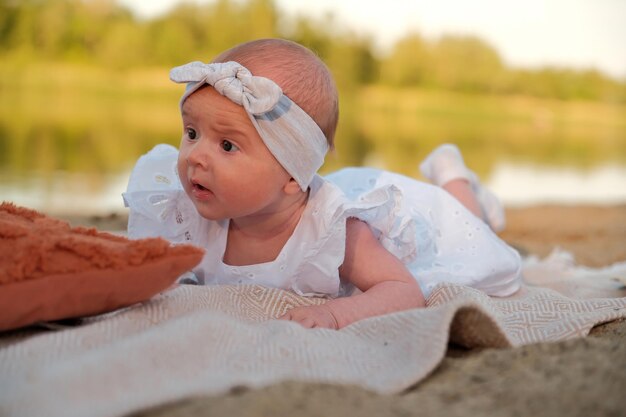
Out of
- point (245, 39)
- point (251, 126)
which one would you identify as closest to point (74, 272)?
point (251, 126)

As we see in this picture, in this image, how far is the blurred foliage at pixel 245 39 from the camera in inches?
1240

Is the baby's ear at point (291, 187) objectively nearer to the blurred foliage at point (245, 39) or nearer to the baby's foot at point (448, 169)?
the baby's foot at point (448, 169)

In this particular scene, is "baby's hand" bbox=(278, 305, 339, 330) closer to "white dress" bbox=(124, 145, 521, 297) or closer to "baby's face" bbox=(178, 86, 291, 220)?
"white dress" bbox=(124, 145, 521, 297)

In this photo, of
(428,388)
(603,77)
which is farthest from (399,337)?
(603,77)

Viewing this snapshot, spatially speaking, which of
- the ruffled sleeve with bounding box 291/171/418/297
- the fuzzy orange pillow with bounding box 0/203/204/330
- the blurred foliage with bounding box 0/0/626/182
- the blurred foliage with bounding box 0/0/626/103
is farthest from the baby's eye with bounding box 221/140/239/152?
the blurred foliage with bounding box 0/0/626/103

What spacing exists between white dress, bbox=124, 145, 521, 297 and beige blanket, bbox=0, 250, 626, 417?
33cm

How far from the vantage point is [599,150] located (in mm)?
18922

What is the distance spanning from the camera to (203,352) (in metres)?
1.51

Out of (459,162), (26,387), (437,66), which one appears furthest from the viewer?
(437,66)

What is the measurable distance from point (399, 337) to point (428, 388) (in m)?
0.21

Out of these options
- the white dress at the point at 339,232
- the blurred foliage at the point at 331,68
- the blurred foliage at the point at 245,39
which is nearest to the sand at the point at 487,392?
the white dress at the point at 339,232

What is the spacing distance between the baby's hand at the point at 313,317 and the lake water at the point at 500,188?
3.93 metres

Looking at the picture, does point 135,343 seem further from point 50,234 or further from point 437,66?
point 437,66

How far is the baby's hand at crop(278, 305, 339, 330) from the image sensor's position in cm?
194
